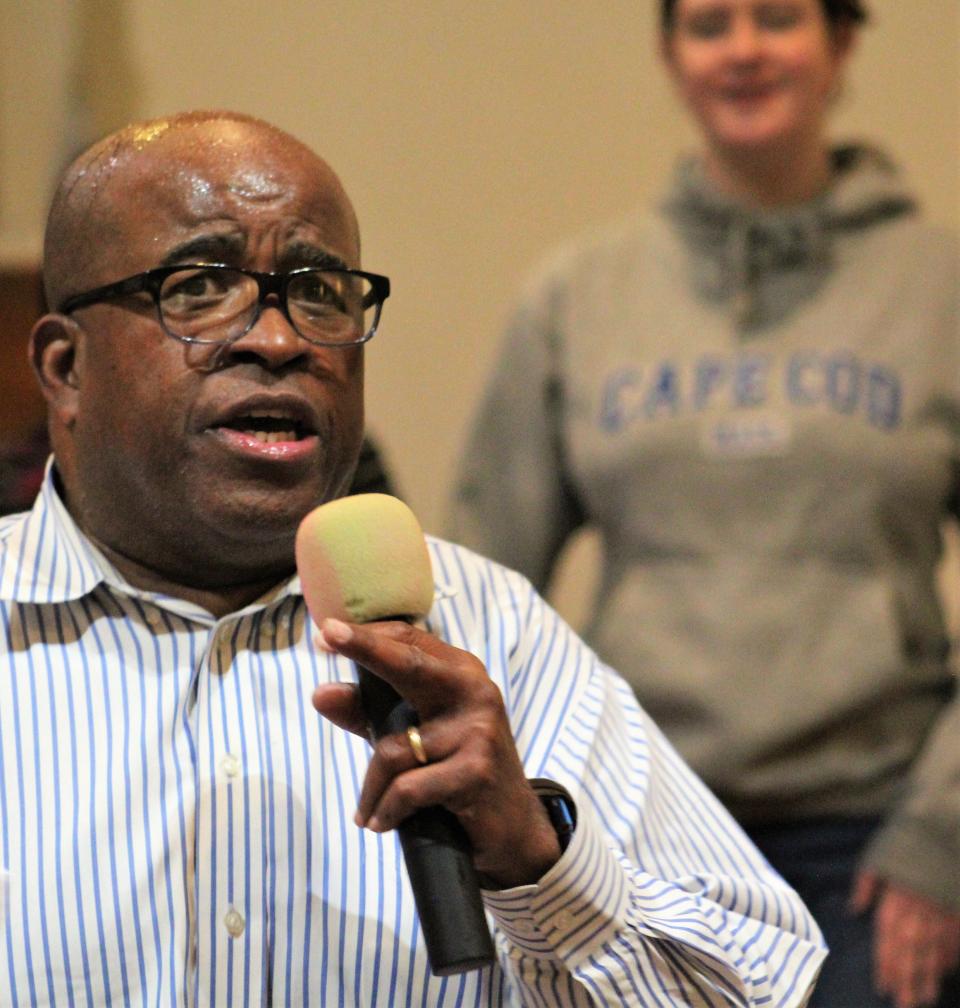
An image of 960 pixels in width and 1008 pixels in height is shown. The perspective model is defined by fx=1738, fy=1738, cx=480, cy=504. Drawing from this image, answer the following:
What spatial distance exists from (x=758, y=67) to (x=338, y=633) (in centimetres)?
162

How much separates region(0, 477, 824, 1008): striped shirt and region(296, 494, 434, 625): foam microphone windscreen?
0.23 metres

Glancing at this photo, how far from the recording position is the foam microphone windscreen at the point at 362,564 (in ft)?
3.62

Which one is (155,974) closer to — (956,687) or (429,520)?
(956,687)

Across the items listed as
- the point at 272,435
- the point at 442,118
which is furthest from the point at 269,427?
the point at 442,118

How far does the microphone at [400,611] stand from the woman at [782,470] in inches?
48.4

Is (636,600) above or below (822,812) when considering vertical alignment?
above

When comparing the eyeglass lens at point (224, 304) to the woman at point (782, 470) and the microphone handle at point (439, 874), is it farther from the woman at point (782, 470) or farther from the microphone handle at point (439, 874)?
the woman at point (782, 470)

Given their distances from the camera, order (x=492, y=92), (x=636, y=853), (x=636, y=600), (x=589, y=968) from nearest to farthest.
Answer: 1. (x=589, y=968)
2. (x=636, y=853)
3. (x=636, y=600)
4. (x=492, y=92)

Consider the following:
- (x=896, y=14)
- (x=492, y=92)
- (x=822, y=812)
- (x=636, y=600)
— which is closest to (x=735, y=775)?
(x=822, y=812)

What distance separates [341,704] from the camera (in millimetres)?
1096

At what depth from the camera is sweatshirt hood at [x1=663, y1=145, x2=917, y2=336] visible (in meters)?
2.46

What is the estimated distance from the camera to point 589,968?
49.4 inches

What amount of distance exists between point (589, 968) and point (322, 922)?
0.21 metres

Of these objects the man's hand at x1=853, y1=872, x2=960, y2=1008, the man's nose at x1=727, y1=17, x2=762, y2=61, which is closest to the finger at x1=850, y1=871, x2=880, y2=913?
the man's hand at x1=853, y1=872, x2=960, y2=1008
